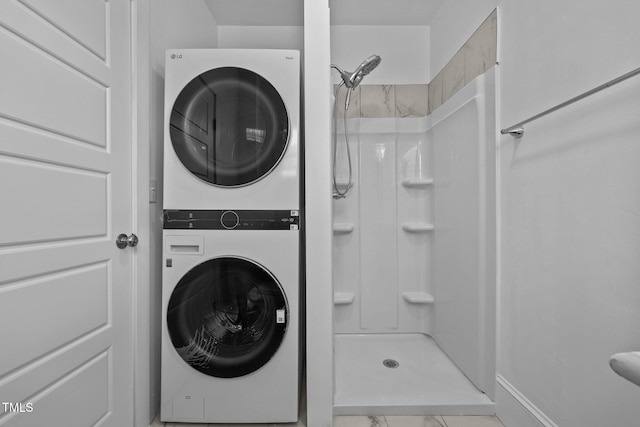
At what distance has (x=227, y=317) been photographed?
1361mm

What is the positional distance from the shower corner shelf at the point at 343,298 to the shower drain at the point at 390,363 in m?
0.46

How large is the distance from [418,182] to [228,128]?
1375mm

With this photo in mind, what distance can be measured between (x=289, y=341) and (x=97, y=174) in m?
1.04

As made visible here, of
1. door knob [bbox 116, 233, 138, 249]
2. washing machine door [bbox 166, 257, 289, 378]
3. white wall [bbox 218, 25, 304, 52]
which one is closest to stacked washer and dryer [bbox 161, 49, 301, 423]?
washing machine door [bbox 166, 257, 289, 378]

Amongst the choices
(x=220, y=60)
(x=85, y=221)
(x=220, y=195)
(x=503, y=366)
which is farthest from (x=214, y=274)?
(x=503, y=366)

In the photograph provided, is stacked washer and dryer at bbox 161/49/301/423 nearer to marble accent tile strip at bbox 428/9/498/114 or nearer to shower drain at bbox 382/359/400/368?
shower drain at bbox 382/359/400/368

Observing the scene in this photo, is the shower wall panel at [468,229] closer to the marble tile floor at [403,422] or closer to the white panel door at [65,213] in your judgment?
the marble tile floor at [403,422]

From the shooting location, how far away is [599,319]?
36.4 inches

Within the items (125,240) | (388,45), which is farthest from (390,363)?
(388,45)

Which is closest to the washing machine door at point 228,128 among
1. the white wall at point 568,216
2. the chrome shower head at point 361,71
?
the chrome shower head at point 361,71

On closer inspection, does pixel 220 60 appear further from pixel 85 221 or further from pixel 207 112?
pixel 85 221

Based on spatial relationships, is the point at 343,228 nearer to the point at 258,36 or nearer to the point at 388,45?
the point at 388,45

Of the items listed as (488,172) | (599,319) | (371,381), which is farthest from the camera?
(371,381)

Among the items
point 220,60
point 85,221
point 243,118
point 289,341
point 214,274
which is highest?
point 220,60
